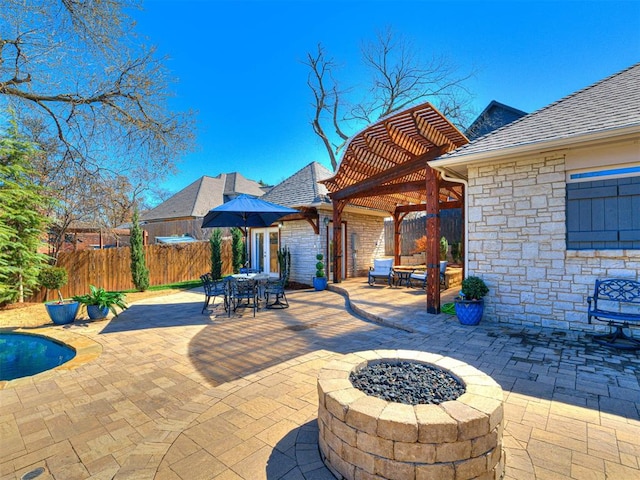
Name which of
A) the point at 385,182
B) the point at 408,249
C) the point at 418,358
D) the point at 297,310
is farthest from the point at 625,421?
the point at 408,249

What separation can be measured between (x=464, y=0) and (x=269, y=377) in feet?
36.5

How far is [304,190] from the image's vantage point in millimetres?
12766

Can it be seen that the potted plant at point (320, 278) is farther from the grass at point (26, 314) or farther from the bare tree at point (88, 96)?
the grass at point (26, 314)

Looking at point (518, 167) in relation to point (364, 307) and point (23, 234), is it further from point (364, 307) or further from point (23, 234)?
point (23, 234)

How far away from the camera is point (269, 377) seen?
3.84m

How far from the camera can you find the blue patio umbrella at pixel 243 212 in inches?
289

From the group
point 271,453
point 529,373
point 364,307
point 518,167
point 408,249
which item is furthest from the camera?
point 408,249

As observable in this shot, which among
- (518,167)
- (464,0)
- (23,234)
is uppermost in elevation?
(464,0)

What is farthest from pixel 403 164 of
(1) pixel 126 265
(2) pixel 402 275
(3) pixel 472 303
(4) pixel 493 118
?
(1) pixel 126 265

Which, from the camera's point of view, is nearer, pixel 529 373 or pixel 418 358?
pixel 418 358

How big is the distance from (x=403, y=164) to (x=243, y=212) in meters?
4.42

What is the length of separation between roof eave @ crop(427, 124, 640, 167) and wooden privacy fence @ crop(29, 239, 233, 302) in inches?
470

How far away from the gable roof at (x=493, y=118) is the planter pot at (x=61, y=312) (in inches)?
652

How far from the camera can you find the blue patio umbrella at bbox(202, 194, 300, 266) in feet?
24.1
